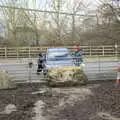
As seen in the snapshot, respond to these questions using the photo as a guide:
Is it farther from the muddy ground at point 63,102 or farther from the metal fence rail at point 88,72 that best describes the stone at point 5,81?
the metal fence rail at point 88,72

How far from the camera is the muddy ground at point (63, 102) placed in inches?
326

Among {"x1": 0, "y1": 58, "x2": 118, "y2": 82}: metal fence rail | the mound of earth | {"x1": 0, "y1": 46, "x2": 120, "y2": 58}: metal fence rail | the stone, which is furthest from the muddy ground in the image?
{"x1": 0, "y1": 46, "x2": 120, "y2": 58}: metal fence rail

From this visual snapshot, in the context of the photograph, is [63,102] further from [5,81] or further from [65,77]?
[65,77]

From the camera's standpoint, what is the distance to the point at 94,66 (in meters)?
17.4

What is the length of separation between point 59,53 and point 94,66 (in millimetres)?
2795

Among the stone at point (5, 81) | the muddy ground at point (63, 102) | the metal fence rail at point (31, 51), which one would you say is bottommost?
the muddy ground at point (63, 102)

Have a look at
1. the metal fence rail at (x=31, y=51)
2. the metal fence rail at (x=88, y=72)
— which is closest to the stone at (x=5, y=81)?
the metal fence rail at (x=88, y=72)

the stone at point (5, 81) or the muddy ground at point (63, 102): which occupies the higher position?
the stone at point (5, 81)

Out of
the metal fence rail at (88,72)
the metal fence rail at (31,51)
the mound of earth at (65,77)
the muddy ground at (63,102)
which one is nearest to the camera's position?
the muddy ground at (63,102)

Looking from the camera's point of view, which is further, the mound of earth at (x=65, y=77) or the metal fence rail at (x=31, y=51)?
the metal fence rail at (x=31, y=51)

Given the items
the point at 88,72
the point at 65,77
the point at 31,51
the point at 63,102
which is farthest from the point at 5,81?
the point at 31,51

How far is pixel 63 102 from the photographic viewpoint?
1016 centimetres

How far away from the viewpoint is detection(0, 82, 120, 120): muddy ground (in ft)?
27.2

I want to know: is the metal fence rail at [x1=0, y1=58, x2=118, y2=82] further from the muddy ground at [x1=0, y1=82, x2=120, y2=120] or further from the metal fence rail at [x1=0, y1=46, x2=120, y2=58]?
the metal fence rail at [x1=0, y1=46, x2=120, y2=58]
